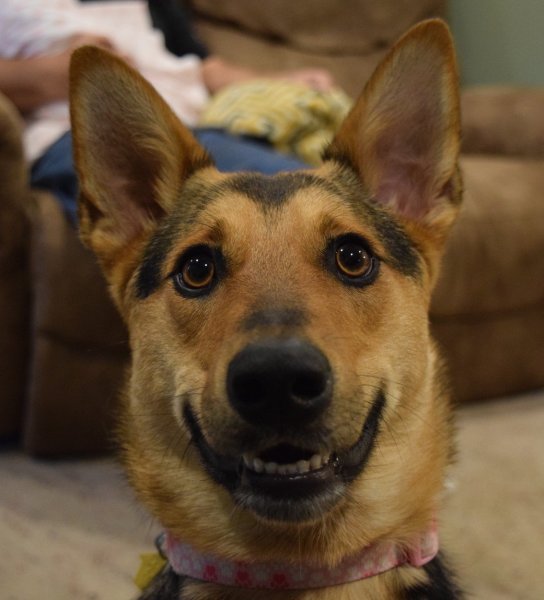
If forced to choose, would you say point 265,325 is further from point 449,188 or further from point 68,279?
point 68,279

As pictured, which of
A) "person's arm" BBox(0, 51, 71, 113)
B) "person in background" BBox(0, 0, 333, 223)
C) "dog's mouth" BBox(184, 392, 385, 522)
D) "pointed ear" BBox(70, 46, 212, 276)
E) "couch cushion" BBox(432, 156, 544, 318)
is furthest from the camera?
"couch cushion" BBox(432, 156, 544, 318)

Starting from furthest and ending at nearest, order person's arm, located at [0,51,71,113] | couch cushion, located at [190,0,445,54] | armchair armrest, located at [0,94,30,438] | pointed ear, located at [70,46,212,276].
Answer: couch cushion, located at [190,0,445,54]
person's arm, located at [0,51,71,113]
armchair armrest, located at [0,94,30,438]
pointed ear, located at [70,46,212,276]

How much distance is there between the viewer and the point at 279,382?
842 mm

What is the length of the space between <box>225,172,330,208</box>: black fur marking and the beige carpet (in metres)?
1.14

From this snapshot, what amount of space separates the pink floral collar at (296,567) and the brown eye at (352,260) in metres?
0.50

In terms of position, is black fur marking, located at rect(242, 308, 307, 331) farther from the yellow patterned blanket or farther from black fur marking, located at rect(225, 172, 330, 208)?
the yellow patterned blanket

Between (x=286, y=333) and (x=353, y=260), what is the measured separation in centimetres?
36

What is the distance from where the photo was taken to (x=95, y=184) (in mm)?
1391

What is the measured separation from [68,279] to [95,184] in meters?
0.74

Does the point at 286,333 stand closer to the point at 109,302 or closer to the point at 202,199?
the point at 202,199

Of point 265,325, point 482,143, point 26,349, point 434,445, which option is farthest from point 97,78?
point 482,143

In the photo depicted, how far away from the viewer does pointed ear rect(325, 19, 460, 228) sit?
4.18 ft

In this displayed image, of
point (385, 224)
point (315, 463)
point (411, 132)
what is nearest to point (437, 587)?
point (315, 463)

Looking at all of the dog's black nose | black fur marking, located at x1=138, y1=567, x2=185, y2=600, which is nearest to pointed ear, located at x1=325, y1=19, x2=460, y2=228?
the dog's black nose
